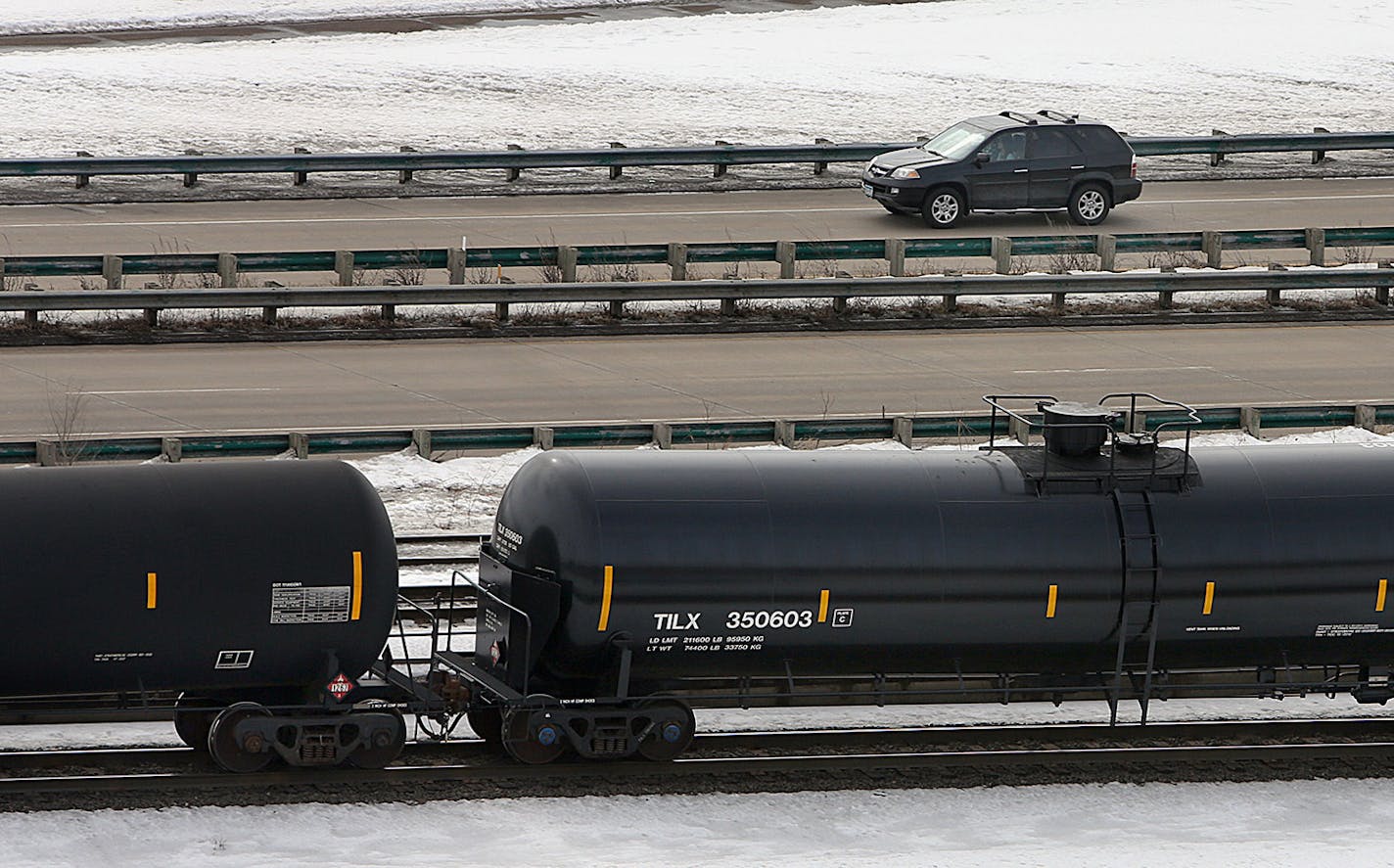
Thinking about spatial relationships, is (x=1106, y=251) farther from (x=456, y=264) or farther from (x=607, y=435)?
(x=607, y=435)

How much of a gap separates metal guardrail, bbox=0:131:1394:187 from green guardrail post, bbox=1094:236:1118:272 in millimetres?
7919

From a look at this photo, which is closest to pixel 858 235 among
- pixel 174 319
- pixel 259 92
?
pixel 174 319

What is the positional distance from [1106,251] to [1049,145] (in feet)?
15.1

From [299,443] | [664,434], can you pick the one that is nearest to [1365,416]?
[664,434]

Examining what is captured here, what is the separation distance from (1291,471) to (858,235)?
65.7 ft

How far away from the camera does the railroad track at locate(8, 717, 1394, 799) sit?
1590 centimetres

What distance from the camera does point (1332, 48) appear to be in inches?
2266

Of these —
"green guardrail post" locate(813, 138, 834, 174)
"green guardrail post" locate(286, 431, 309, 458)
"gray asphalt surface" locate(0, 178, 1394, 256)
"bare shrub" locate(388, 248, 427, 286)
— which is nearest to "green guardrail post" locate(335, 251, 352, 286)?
"bare shrub" locate(388, 248, 427, 286)

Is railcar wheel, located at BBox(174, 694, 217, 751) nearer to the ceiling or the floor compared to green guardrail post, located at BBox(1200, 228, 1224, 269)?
nearer to the floor

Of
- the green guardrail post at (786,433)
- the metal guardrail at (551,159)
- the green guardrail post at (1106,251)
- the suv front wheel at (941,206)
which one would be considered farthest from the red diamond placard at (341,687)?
the metal guardrail at (551,159)

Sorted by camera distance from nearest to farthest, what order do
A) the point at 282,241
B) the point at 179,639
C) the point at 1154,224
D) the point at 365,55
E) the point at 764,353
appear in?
1. the point at 179,639
2. the point at 764,353
3. the point at 282,241
4. the point at 1154,224
5. the point at 365,55

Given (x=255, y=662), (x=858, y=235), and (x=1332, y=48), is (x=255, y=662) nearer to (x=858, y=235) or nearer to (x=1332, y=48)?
(x=858, y=235)

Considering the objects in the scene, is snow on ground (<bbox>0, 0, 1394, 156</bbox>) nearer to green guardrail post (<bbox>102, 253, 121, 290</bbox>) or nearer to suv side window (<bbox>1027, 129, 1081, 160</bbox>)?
suv side window (<bbox>1027, 129, 1081, 160</bbox>)

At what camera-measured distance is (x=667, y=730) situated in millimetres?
16250
